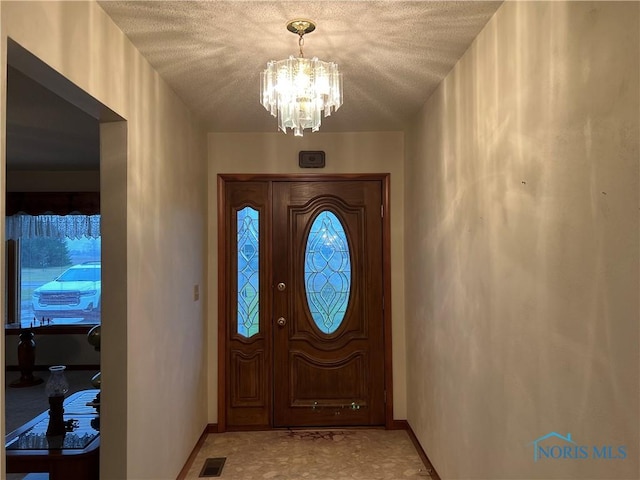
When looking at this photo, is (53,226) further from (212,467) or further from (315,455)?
(315,455)

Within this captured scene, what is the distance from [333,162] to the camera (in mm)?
3643

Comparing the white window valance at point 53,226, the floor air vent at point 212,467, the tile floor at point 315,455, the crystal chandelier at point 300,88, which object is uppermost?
the crystal chandelier at point 300,88

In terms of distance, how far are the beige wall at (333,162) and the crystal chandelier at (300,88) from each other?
5.80 feet

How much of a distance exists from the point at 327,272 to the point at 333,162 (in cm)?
91

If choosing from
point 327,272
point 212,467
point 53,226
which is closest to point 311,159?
point 327,272

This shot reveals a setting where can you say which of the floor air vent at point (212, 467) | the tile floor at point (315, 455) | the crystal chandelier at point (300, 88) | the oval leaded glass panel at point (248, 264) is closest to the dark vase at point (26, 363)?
the tile floor at point (315, 455)

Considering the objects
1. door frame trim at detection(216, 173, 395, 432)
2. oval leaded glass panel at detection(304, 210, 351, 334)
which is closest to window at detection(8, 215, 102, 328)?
door frame trim at detection(216, 173, 395, 432)

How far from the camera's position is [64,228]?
Result: 556cm

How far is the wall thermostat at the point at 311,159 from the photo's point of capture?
3607 millimetres

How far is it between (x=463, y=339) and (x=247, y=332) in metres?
2.00

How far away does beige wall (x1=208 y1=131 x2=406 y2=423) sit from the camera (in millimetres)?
3619

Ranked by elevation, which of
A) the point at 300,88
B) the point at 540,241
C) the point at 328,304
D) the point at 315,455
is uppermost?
the point at 300,88

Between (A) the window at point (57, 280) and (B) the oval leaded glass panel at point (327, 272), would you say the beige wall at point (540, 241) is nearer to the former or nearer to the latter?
(B) the oval leaded glass panel at point (327, 272)

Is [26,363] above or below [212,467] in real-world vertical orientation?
above
